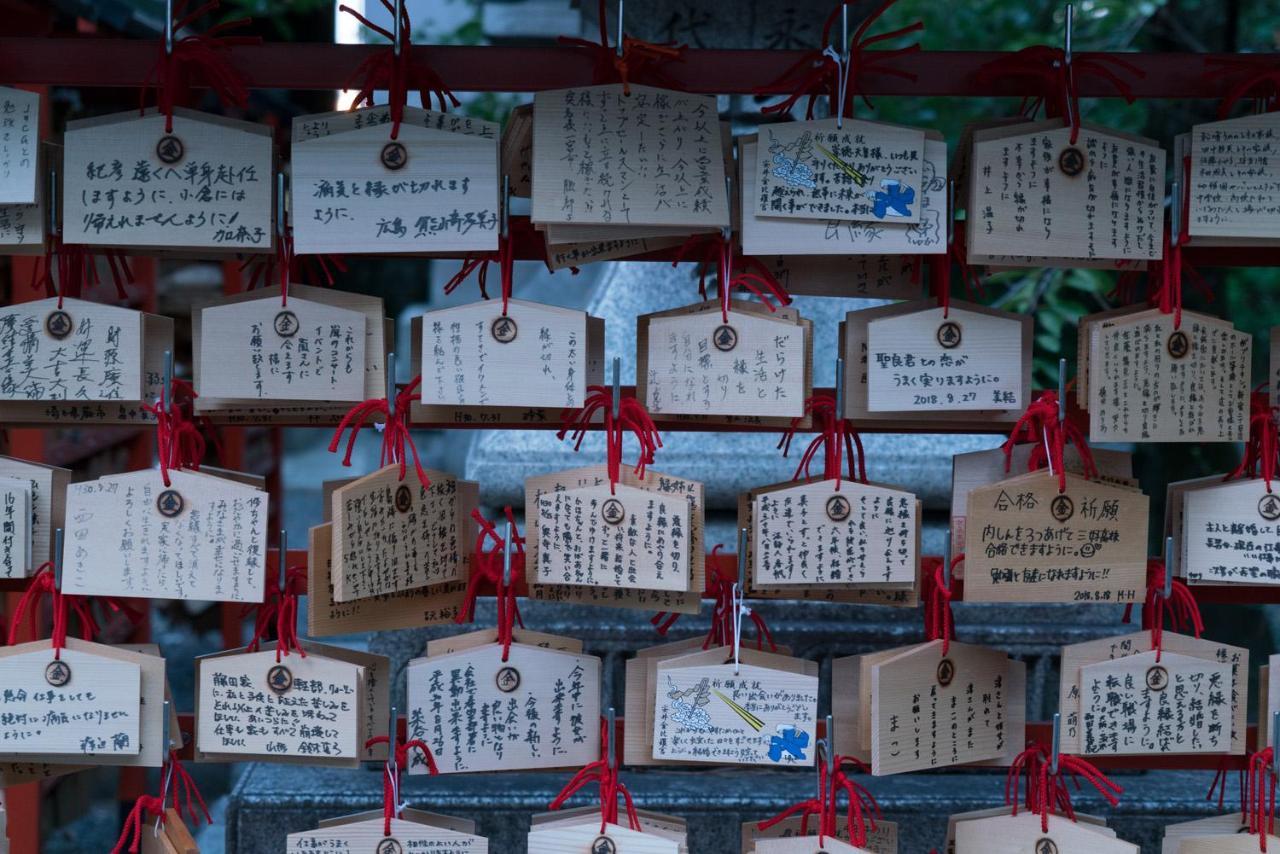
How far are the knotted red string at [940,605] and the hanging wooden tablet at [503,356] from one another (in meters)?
0.57

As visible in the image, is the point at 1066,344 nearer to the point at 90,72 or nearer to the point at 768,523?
the point at 768,523

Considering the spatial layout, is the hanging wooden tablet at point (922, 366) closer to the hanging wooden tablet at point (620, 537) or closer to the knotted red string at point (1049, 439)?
the knotted red string at point (1049, 439)

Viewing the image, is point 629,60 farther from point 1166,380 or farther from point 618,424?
point 1166,380

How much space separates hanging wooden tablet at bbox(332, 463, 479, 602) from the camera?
5.44 feet

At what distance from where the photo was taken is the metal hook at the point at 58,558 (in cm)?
169

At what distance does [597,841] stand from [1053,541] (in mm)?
734

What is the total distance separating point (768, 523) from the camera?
1.76 m

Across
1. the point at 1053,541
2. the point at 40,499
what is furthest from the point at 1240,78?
the point at 40,499

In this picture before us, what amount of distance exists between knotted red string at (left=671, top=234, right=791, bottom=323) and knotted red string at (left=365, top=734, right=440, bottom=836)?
2.37 feet

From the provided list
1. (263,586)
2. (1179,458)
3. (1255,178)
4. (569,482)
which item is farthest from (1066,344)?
(263,586)

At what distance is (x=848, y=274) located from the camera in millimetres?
1836

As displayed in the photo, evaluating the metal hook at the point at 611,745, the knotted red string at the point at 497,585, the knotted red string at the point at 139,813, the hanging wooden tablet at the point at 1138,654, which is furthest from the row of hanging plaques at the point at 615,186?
the knotted red string at the point at 139,813

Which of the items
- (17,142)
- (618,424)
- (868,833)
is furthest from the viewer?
(868,833)

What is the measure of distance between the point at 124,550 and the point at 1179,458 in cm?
323
